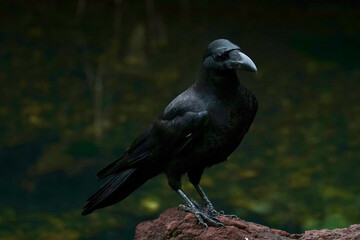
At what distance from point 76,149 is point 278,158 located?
180 centimetres

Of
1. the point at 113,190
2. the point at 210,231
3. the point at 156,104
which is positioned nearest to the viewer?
the point at 210,231

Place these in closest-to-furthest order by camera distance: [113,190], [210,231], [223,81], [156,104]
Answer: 1. [210,231]
2. [223,81]
3. [113,190]
4. [156,104]

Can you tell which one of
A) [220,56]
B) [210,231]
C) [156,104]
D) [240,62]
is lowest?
[210,231]

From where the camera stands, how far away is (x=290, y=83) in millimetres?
7945

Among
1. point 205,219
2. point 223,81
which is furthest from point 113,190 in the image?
point 223,81

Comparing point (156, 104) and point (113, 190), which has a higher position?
point (156, 104)

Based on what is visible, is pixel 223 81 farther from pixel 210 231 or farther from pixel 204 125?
pixel 210 231

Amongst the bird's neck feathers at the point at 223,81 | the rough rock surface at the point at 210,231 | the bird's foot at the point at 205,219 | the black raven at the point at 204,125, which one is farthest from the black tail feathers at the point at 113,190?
the bird's neck feathers at the point at 223,81

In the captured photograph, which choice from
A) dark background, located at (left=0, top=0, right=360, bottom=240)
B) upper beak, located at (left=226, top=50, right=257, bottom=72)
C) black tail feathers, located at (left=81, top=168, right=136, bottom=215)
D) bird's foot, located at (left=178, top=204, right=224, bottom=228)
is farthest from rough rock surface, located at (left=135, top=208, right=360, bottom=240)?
dark background, located at (left=0, top=0, right=360, bottom=240)

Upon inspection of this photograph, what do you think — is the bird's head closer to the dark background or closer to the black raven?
the black raven

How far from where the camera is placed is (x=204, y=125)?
3.54 meters

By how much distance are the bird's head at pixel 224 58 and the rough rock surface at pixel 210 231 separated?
69cm

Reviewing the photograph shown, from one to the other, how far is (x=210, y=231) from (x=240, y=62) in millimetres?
760

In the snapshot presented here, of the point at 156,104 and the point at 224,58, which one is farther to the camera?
the point at 156,104
